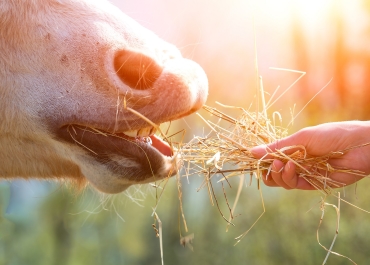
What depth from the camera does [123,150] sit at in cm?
188

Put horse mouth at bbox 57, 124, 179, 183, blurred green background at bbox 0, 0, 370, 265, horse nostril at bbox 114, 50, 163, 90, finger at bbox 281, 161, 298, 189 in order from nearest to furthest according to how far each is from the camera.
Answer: horse nostril at bbox 114, 50, 163, 90, horse mouth at bbox 57, 124, 179, 183, finger at bbox 281, 161, 298, 189, blurred green background at bbox 0, 0, 370, 265

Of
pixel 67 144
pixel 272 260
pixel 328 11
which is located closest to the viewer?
pixel 67 144

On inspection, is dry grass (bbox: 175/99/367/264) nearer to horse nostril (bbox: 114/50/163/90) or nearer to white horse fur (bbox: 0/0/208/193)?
white horse fur (bbox: 0/0/208/193)

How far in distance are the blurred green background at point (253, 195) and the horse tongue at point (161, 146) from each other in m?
7.49

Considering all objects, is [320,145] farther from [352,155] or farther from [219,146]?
[219,146]

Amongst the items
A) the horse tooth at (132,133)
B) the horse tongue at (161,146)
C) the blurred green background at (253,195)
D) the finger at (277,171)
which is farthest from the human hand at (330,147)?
the blurred green background at (253,195)

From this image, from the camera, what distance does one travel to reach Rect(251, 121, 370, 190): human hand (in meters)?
2.07

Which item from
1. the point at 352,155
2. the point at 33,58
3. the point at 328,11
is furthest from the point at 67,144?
the point at 328,11

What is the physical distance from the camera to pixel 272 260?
1462 cm

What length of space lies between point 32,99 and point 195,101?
0.62 m

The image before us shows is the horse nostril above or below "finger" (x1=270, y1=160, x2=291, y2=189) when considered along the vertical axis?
above

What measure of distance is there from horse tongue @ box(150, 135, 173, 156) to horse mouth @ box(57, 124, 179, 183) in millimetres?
92

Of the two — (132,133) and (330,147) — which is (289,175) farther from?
(132,133)

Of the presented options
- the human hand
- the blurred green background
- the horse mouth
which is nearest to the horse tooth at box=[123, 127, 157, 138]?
the horse mouth
